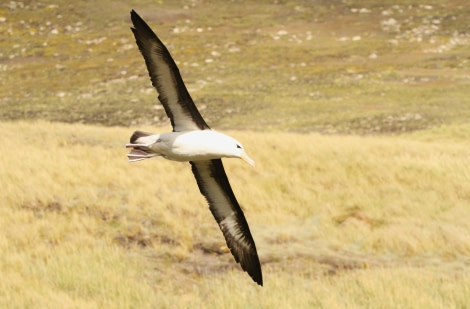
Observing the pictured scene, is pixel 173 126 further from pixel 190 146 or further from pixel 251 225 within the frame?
pixel 251 225

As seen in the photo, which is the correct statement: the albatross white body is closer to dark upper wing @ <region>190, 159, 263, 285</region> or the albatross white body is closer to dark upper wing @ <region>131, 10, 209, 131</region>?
dark upper wing @ <region>131, 10, 209, 131</region>

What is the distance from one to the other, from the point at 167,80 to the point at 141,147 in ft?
2.28

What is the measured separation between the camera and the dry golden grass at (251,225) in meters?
9.52

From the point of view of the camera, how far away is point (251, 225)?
1341 centimetres

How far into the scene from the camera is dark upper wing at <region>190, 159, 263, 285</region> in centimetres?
797

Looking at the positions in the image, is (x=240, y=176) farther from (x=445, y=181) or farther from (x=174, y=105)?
(x=174, y=105)

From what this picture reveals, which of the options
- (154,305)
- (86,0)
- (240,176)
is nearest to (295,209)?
(240,176)

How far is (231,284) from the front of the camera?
Result: 32.9 ft

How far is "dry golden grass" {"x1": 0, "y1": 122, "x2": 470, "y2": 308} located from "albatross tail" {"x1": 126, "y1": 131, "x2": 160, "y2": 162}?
299 centimetres

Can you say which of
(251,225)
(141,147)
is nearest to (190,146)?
(141,147)

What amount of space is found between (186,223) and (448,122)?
17796 millimetres

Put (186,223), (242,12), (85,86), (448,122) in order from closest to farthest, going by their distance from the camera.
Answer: (186,223) → (448,122) → (85,86) → (242,12)

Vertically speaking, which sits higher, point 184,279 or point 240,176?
point 184,279

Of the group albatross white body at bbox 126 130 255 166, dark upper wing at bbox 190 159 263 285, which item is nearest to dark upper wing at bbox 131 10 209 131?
albatross white body at bbox 126 130 255 166
